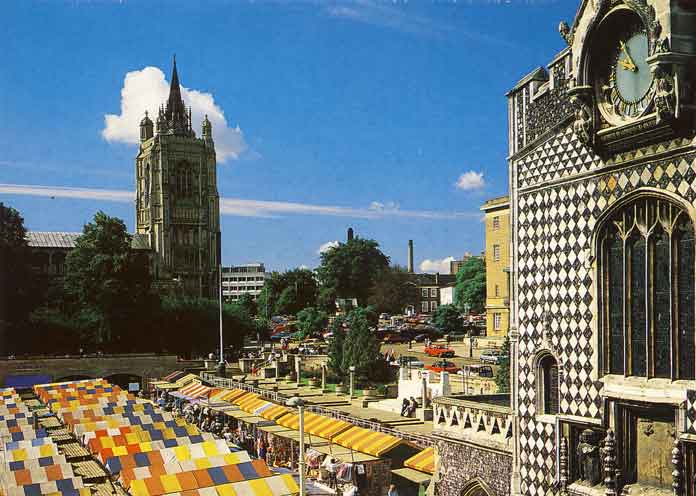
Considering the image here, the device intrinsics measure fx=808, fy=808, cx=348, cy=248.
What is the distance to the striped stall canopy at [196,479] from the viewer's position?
20.1 metres

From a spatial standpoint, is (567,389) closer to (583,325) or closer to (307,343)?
(583,325)

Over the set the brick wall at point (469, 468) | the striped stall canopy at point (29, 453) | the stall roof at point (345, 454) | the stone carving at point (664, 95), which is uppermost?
the stone carving at point (664, 95)

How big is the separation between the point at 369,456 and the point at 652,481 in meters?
11.3

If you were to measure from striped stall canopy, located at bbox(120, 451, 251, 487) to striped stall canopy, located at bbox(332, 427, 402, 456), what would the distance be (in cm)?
424

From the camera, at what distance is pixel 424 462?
22938 mm

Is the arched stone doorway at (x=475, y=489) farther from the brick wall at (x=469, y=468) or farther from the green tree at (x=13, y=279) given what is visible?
the green tree at (x=13, y=279)

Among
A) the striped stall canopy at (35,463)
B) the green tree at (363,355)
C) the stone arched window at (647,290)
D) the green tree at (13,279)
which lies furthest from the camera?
the green tree at (13,279)

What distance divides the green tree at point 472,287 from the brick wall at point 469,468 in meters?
74.2

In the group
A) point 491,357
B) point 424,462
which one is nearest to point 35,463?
point 424,462

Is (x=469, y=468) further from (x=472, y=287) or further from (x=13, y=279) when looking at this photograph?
(x=472, y=287)

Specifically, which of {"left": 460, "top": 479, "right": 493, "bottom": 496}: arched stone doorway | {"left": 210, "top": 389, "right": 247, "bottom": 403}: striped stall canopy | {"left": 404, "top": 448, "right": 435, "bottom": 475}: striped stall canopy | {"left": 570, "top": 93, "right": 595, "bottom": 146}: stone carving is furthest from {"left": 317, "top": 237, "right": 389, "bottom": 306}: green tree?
{"left": 570, "top": 93, "right": 595, "bottom": 146}: stone carving

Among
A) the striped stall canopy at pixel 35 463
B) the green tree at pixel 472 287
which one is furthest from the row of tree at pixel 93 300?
the striped stall canopy at pixel 35 463

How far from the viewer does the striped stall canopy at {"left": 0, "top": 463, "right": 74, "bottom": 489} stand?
20969mm

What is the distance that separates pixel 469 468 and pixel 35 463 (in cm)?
1202
